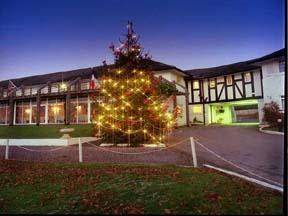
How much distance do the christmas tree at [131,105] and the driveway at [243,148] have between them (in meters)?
0.69

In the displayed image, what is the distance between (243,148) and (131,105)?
248cm

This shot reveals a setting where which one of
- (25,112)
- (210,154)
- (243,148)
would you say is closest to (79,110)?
(25,112)

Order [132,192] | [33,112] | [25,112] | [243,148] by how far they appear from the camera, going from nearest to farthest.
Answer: [132,192]
[243,148]
[25,112]
[33,112]

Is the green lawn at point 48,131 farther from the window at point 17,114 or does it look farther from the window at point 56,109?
the window at point 56,109

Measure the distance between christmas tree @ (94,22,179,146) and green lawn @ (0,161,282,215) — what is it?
203cm

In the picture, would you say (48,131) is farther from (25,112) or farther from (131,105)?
(131,105)

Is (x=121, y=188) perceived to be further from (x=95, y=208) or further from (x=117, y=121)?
(x=117, y=121)

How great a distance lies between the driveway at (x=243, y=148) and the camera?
2.22 meters

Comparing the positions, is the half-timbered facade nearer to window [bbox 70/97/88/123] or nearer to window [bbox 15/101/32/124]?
window [bbox 70/97/88/123]

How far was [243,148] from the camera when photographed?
4777 mm

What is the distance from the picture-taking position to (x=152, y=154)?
15.5 ft

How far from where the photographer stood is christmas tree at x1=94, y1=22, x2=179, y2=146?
5.36m

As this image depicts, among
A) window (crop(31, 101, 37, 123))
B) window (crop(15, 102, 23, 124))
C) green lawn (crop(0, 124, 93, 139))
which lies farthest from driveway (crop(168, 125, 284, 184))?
window (crop(31, 101, 37, 123))

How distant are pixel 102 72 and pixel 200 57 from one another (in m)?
2.86
